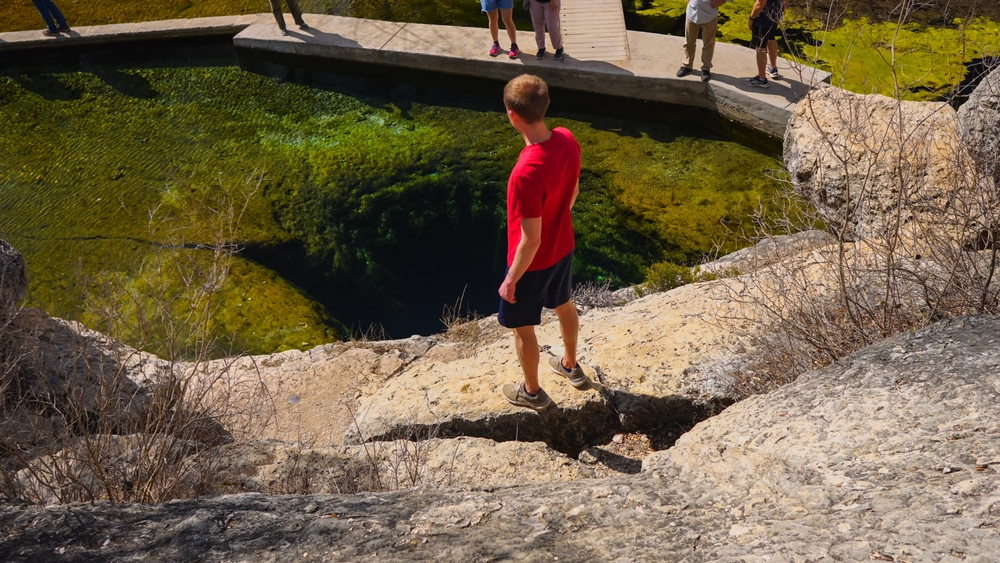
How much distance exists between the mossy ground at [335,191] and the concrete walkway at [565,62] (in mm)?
296

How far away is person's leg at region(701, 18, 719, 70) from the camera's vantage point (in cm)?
682

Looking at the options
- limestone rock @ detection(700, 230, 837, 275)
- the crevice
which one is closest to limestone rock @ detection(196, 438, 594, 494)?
the crevice

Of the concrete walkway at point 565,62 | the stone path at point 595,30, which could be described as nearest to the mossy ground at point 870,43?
the stone path at point 595,30

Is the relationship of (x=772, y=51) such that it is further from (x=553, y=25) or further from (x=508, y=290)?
(x=508, y=290)

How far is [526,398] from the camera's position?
3557mm

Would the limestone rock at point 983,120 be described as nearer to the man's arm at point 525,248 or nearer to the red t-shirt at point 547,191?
the red t-shirt at point 547,191

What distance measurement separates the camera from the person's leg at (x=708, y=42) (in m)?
6.82

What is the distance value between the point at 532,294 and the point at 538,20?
5.06 metres

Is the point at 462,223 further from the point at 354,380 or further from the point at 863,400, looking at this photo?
the point at 863,400

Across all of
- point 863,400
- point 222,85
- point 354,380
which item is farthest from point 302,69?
point 863,400

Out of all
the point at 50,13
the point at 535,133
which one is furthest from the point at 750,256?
the point at 50,13

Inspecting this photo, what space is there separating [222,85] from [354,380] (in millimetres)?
5433

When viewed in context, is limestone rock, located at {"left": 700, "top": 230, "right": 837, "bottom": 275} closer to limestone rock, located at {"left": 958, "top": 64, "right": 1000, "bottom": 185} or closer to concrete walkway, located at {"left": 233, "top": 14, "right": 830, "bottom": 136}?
limestone rock, located at {"left": 958, "top": 64, "right": 1000, "bottom": 185}

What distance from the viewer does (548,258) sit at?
10.3 ft
